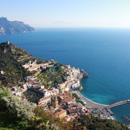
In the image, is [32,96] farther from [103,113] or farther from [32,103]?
[32,103]

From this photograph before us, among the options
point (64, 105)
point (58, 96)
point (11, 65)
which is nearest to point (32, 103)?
point (64, 105)

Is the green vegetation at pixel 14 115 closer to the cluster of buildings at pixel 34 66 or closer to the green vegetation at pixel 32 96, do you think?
the green vegetation at pixel 32 96

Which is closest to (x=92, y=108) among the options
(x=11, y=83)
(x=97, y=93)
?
(x=97, y=93)


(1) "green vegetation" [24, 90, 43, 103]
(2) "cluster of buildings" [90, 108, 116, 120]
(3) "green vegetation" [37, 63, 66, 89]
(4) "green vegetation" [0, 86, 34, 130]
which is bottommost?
(2) "cluster of buildings" [90, 108, 116, 120]

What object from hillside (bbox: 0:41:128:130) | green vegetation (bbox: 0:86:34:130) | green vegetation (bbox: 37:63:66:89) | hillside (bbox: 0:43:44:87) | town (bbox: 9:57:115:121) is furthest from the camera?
green vegetation (bbox: 37:63:66:89)

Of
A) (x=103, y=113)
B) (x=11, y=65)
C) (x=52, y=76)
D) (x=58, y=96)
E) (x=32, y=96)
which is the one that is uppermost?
(x=11, y=65)

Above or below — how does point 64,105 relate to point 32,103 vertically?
below

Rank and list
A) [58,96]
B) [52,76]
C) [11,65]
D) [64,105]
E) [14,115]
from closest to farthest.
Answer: [14,115] → [64,105] → [58,96] → [11,65] → [52,76]

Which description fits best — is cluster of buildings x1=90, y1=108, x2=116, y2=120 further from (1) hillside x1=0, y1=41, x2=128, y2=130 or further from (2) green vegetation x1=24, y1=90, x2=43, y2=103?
(2) green vegetation x1=24, y1=90, x2=43, y2=103

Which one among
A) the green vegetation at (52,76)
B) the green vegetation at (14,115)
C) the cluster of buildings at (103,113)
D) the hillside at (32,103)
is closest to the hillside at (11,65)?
the hillside at (32,103)

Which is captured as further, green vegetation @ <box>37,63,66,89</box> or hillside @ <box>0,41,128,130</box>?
green vegetation @ <box>37,63,66,89</box>

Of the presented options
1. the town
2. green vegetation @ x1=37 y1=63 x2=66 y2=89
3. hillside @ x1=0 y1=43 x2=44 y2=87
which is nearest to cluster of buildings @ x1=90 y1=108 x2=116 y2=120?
the town

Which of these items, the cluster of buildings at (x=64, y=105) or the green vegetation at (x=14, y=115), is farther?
the cluster of buildings at (x=64, y=105)
